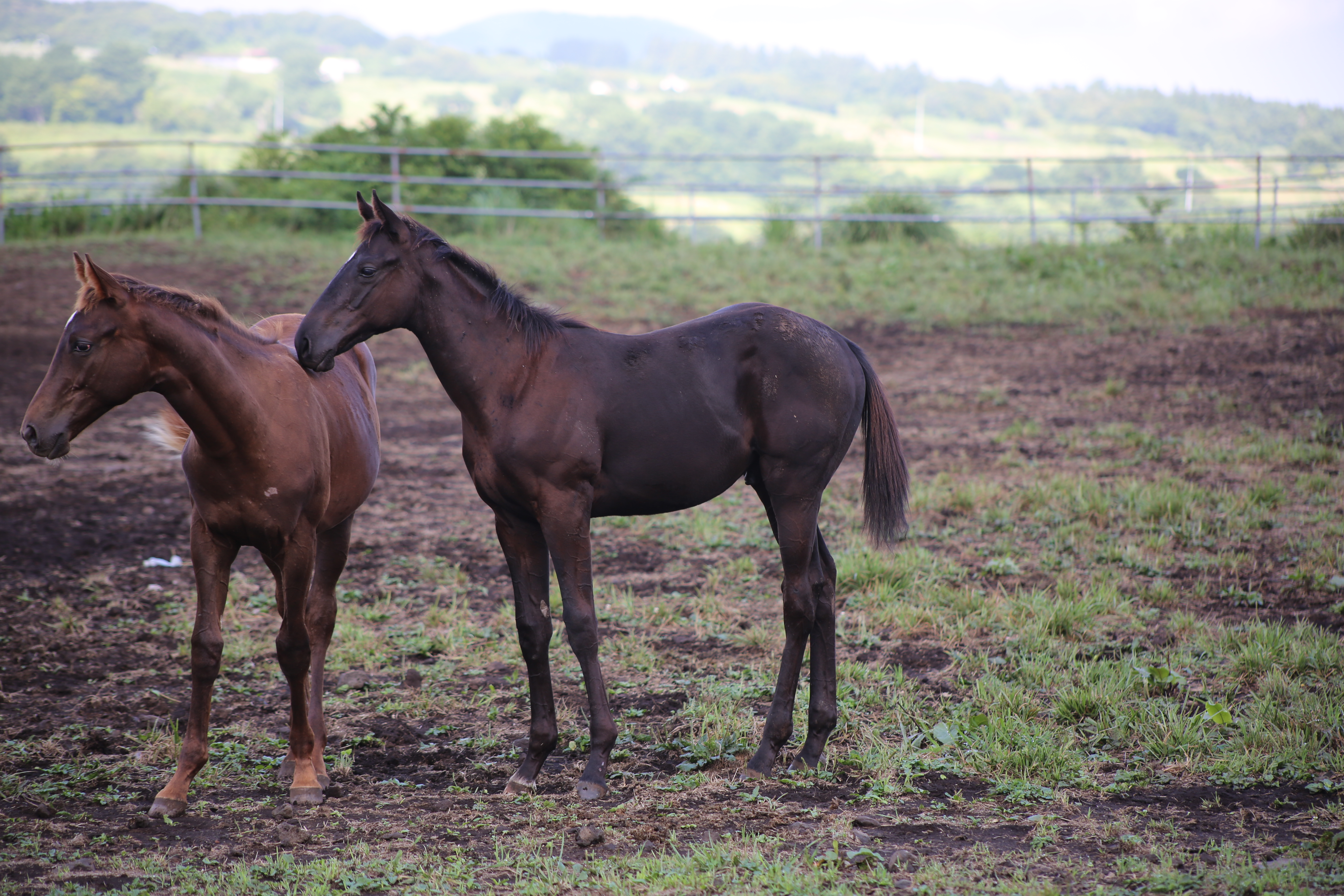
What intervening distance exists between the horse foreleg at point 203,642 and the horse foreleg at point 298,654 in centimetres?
21

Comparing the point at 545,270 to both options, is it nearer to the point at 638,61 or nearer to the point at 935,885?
the point at 935,885

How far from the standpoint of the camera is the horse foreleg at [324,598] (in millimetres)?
4301

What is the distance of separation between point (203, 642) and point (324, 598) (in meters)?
0.70

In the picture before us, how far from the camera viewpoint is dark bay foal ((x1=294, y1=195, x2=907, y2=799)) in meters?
Result: 3.73

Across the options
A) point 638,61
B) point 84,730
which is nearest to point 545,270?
point 84,730

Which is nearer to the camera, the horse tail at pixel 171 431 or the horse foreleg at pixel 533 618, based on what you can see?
the horse foreleg at pixel 533 618

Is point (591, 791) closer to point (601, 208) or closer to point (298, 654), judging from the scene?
point (298, 654)

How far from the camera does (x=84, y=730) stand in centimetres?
431

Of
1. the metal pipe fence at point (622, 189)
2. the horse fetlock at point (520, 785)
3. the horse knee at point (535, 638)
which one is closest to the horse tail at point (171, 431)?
the horse knee at point (535, 638)

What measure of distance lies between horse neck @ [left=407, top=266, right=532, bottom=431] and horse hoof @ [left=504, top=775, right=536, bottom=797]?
137cm

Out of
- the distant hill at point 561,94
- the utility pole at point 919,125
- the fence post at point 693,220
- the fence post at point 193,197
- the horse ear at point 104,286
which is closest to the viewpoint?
the horse ear at point 104,286

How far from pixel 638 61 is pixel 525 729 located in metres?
157

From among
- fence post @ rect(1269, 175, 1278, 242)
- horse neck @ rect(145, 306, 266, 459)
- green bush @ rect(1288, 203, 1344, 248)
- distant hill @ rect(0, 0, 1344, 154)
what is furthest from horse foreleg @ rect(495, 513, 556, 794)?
distant hill @ rect(0, 0, 1344, 154)

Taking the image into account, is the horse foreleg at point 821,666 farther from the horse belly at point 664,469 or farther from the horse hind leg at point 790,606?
the horse belly at point 664,469
